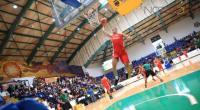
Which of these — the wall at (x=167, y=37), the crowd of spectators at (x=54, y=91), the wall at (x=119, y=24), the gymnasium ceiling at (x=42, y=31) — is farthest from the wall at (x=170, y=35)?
the wall at (x=119, y=24)

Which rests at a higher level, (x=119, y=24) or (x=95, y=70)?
(x=119, y=24)

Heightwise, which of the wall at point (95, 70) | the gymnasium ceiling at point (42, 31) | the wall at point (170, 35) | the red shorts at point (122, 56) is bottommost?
the red shorts at point (122, 56)

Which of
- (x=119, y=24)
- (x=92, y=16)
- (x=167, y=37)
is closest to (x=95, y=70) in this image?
(x=119, y=24)

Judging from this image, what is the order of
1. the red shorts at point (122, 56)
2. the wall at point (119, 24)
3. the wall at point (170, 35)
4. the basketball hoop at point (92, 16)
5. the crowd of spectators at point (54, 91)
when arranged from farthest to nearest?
the wall at point (170, 35)
the wall at point (119, 24)
the crowd of spectators at point (54, 91)
the basketball hoop at point (92, 16)
the red shorts at point (122, 56)

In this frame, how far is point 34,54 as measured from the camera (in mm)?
23250

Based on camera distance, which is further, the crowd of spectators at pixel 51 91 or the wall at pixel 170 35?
the wall at pixel 170 35

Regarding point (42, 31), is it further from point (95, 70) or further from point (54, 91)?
point (95, 70)

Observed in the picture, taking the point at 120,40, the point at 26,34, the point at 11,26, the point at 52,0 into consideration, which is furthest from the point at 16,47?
the point at 120,40

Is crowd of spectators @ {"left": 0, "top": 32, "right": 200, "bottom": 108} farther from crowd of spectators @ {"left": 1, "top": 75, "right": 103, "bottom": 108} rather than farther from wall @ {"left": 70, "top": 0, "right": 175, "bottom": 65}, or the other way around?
wall @ {"left": 70, "top": 0, "right": 175, "bottom": 65}

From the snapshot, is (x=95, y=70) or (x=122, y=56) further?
(x=95, y=70)

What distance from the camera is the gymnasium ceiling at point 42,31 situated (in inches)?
693

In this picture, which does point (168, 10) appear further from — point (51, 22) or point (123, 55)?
point (123, 55)

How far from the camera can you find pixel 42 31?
21.6m

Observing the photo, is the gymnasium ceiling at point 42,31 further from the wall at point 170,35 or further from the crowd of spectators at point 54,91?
the crowd of spectators at point 54,91
